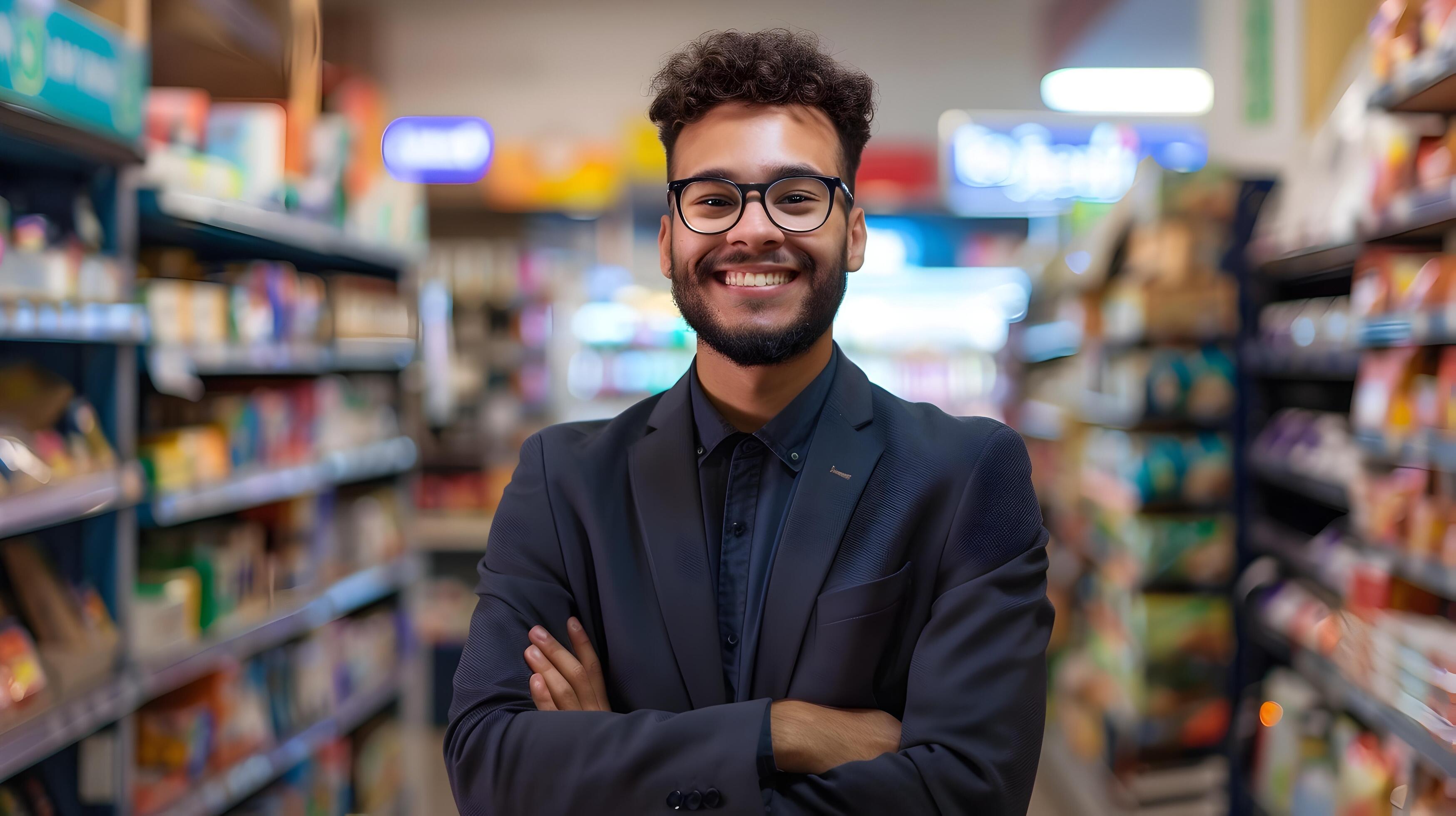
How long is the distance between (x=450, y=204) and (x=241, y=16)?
131 inches

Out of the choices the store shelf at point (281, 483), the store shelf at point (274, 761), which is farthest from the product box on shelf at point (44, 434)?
the store shelf at point (274, 761)

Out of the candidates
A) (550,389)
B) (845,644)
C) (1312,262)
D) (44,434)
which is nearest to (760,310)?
(845,644)

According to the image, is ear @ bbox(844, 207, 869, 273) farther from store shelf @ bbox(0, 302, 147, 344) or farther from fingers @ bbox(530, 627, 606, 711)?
store shelf @ bbox(0, 302, 147, 344)

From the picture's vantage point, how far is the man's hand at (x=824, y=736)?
1.39 m

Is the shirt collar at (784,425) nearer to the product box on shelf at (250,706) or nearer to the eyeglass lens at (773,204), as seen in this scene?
the eyeglass lens at (773,204)

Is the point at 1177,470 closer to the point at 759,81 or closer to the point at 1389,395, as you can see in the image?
the point at 1389,395

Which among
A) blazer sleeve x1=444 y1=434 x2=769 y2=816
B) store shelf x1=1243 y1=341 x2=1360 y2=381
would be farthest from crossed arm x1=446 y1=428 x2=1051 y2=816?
store shelf x1=1243 y1=341 x2=1360 y2=381

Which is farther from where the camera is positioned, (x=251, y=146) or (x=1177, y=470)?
(x=1177, y=470)

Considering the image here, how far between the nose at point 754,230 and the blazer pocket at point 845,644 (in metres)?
0.49

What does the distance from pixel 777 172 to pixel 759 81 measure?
0.13 m

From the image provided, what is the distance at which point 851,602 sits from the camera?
4.82 ft

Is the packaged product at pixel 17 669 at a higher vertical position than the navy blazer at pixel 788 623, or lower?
lower

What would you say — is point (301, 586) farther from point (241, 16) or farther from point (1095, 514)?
point (1095, 514)

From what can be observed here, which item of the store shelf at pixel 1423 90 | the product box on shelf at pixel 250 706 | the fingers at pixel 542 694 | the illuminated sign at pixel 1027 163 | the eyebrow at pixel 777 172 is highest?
the illuminated sign at pixel 1027 163
